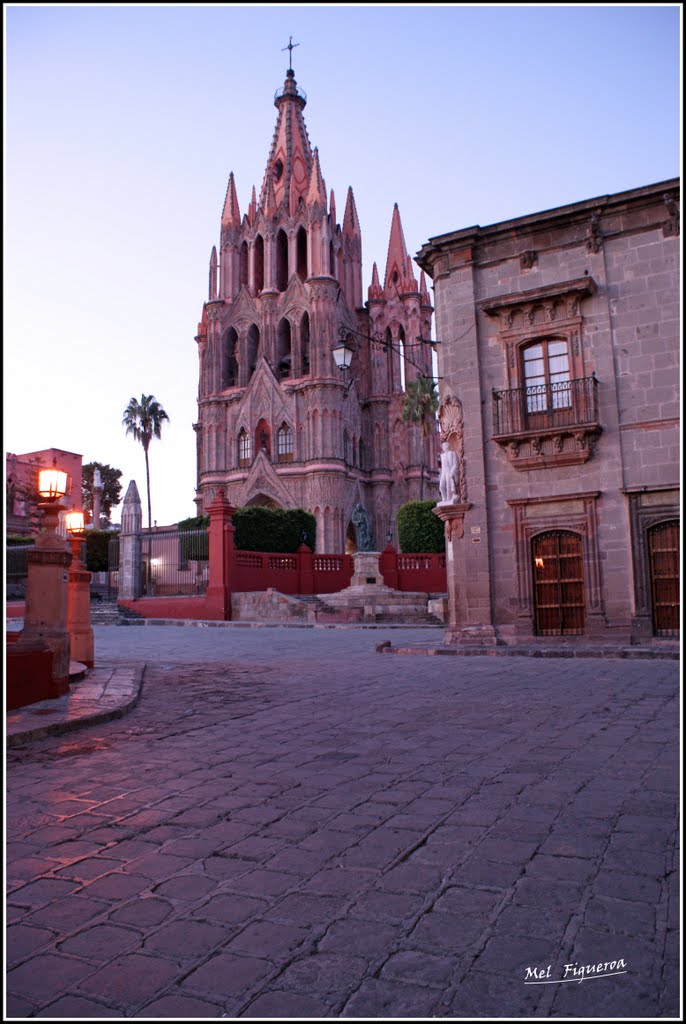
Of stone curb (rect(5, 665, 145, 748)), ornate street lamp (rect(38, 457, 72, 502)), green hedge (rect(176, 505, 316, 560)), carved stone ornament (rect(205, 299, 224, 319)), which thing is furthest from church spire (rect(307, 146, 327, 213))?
stone curb (rect(5, 665, 145, 748))

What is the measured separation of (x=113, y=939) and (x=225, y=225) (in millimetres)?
58836

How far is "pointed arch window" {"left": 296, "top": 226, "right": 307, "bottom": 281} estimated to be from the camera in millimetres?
55406

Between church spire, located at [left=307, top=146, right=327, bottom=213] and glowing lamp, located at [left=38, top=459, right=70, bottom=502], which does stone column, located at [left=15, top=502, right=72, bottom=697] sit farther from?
church spire, located at [left=307, top=146, right=327, bottom=213]

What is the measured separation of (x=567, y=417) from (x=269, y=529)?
940 inches

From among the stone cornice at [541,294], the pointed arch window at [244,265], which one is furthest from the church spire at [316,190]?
the stone cornice at [541,294]

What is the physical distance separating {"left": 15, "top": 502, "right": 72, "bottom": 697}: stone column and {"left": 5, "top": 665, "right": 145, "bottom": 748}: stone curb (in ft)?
2.80

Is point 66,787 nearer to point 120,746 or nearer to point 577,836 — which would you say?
point 120,746

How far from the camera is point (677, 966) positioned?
2.32 m

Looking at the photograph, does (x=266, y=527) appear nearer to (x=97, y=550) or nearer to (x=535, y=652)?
(x=97, y=550)

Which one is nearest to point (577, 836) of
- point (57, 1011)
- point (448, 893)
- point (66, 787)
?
point (448, 893)

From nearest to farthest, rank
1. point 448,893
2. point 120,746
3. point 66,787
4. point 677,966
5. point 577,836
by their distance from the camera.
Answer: point 677,966 < point 448,893 < point 577,836 < point 66,787 < point 120,746

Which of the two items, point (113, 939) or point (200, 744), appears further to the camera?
point (200, 744)

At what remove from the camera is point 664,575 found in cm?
1530

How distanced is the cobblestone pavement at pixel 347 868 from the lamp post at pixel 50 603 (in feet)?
5.24
